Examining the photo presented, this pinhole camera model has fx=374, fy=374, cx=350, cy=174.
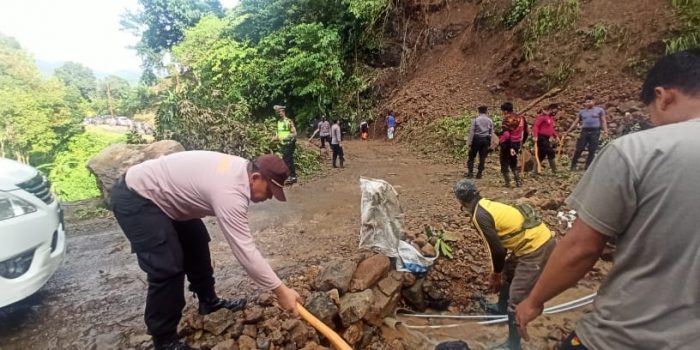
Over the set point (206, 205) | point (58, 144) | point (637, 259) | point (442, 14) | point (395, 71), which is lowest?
point (58, 144)

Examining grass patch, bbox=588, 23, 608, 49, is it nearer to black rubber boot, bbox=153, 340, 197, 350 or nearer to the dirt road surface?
the dirt road surface

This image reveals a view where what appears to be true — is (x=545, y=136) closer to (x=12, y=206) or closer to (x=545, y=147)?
(x=545, y=147)

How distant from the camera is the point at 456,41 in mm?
15492

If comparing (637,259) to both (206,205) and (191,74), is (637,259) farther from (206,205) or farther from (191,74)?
(191,74)

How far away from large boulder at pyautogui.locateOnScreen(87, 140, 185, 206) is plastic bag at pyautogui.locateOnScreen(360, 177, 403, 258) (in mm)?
5123

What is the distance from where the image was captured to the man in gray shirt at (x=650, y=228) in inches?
38.4

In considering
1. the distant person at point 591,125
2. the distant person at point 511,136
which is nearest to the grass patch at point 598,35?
the distant person at point 591,125

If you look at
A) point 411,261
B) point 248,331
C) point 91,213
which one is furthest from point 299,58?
point 248,331

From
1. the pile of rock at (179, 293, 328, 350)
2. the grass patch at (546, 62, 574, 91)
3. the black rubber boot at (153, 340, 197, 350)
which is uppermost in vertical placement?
the grass patch at (546, 62, 574, 91)

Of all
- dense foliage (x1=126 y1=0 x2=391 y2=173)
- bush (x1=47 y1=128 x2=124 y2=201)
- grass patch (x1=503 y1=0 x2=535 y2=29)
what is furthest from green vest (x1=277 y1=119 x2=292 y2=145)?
bush (x1=47 y1=128 x2=124 y2=201)

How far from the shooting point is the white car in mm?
2445

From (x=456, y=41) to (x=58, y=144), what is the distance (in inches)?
985

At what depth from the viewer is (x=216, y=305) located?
2.83 metres

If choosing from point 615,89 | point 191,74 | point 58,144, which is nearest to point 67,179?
point 58,144
